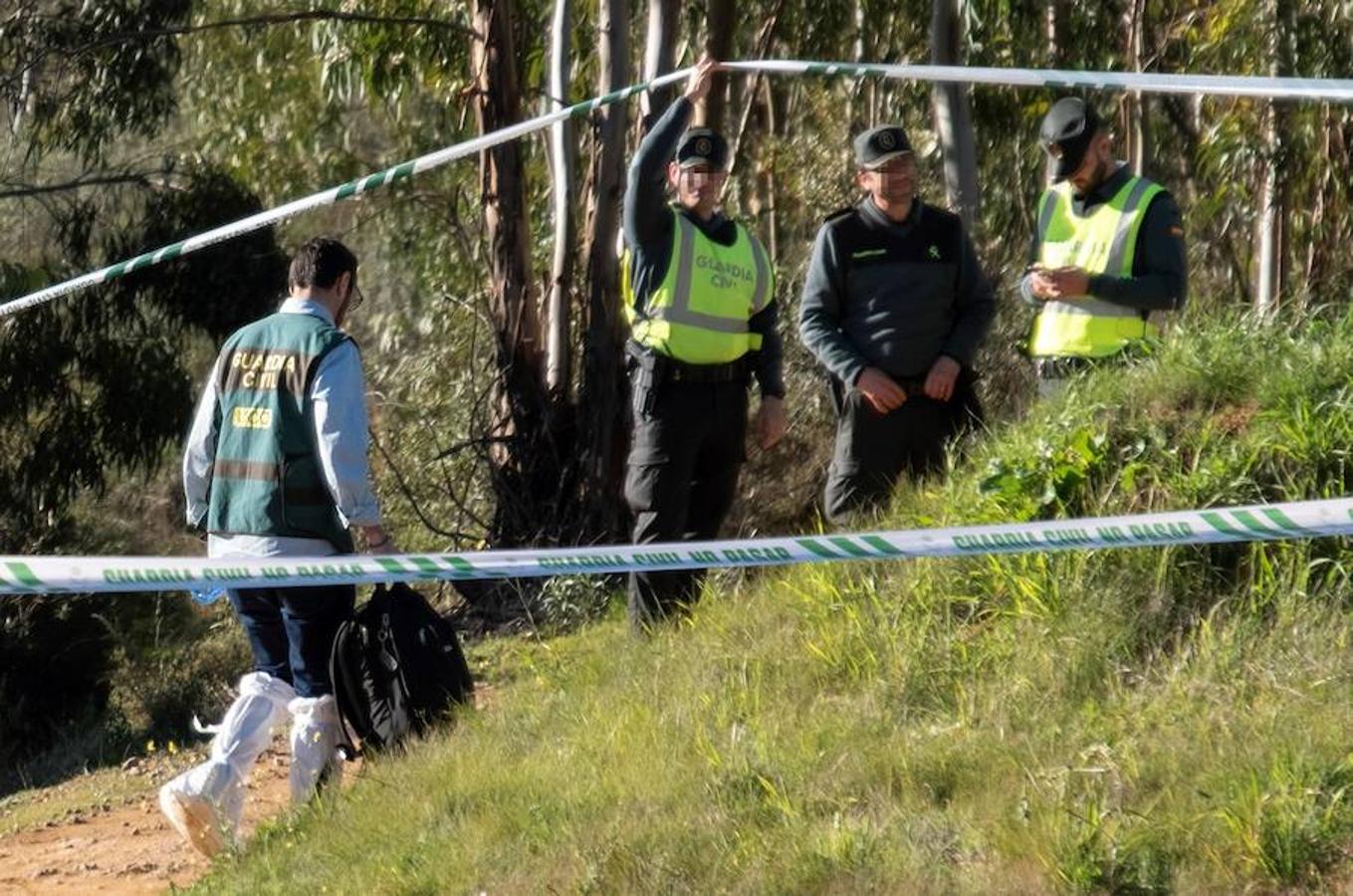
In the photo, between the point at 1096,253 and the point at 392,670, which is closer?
the point at 392,670

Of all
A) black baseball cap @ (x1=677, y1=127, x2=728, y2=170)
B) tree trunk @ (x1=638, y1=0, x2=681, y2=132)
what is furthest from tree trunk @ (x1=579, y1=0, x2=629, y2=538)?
black baseball cap @ (x1=677, y1=127, x2=728, y2=170)

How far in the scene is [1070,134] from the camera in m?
7.30

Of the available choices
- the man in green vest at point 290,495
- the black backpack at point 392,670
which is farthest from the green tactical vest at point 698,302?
the black backpack at point 392,670

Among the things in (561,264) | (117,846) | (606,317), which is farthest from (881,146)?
(561,264)

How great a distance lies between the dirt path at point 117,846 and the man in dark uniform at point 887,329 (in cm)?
217

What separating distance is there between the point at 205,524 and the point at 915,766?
2.38 m

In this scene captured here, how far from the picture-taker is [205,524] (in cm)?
683

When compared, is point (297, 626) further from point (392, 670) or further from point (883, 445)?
point (883, 445)

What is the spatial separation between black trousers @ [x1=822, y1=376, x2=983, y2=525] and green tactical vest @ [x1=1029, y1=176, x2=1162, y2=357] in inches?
16.0

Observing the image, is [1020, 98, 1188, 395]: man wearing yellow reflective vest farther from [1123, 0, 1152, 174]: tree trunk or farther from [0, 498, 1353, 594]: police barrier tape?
[1123, 0, 1152, 174]: tree trunk

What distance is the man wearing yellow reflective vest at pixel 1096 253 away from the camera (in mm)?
7293

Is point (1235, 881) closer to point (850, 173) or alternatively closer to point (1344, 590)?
point (1344, 590)

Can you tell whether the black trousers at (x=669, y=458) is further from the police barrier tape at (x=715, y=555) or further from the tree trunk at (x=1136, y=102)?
the tree trunk at (x=1136, y=102)

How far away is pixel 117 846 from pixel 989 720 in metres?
3.14
